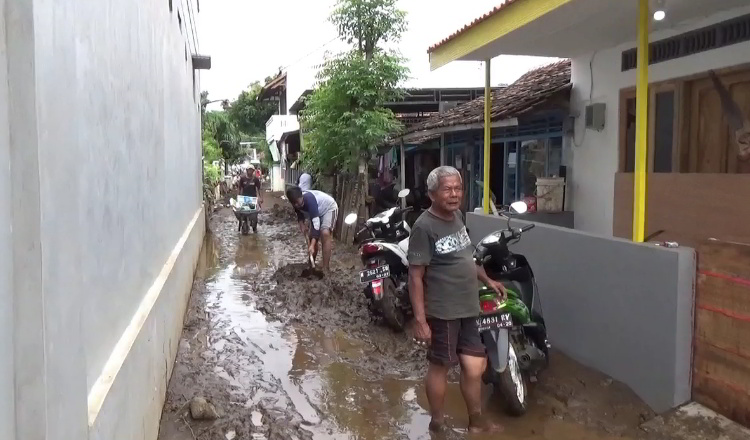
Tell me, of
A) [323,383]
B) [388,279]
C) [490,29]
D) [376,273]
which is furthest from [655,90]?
[323,383]

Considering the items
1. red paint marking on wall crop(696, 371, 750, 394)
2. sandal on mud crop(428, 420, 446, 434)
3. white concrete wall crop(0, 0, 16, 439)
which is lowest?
sandal on mud crop(428, 420, 446, 434)

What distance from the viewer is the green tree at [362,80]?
13.7 m

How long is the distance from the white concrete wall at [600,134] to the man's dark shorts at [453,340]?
4.42 m

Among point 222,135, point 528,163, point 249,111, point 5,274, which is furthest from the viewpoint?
point 249,111

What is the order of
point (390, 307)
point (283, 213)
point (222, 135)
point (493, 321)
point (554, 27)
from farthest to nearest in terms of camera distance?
point (222, 135) → point (283, 213) → point (390, 307) → point (554, 27) → point (493, 321)

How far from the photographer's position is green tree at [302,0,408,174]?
13656 mm

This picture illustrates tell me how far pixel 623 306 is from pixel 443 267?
1.62 meters

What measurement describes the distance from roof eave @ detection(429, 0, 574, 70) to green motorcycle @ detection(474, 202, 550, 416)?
1739 mm

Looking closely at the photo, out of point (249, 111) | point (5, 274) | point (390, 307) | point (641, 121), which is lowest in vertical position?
point (390, 307)

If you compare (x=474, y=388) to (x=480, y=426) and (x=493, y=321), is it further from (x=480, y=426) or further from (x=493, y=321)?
(x=493, y=321)

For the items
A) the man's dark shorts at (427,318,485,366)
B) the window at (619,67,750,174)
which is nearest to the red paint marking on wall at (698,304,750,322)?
the man's dark shorts at (427,318,485,366)

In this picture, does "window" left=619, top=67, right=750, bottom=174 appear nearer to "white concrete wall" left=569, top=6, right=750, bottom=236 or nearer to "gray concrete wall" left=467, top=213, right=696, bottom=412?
"white concrete wall" left=569, top=6, right=750, bottom=236

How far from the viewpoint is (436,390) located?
444 centimetres

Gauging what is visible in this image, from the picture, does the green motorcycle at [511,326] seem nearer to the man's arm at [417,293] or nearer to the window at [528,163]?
the man's arm at [417,293]
